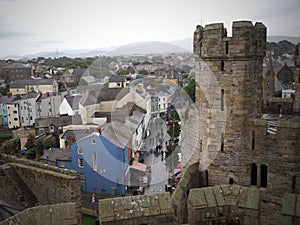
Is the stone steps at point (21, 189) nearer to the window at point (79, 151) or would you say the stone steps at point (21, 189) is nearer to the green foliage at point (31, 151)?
the window at point (79, 151)

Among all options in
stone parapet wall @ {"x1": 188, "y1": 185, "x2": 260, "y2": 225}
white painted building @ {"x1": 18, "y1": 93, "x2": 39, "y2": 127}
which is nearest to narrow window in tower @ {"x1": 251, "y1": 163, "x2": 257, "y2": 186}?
stone parapet wall @ {"x1": 188, "y1": 185, "x2": 260, "y2": 225}

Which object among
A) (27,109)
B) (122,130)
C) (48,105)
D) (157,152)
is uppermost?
(122,130)

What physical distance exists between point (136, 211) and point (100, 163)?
1843cm

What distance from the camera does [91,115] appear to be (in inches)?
1293

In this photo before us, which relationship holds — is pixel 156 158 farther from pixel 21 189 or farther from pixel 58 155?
pixel 21 189

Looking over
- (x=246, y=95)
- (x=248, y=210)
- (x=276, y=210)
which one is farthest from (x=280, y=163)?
(x=248, y=210)

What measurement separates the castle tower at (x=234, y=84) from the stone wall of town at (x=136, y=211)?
3.80 m

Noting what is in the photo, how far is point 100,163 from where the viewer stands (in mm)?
23625

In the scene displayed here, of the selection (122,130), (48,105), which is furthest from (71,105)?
(122,130)

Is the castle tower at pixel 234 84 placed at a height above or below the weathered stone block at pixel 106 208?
above

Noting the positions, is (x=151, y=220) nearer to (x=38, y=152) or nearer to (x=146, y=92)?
(x=146, y=92)

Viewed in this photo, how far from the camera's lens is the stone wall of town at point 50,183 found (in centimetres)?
1377

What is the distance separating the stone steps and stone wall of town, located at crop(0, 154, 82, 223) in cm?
15

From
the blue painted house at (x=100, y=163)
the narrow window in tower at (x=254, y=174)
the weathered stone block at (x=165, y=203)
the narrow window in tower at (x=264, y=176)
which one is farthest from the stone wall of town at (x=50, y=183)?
the weathered stone block at (x=165, y=203)
